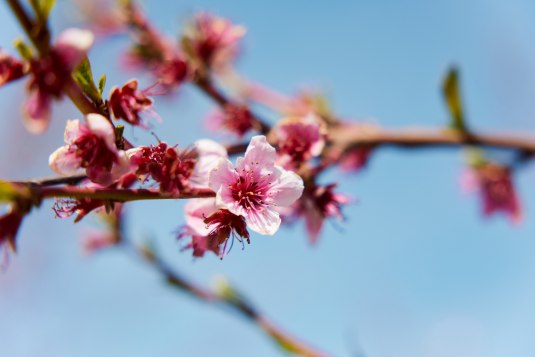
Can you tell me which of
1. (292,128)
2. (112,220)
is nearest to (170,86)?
(292,128)

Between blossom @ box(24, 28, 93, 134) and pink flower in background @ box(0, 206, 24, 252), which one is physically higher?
blossom @ box(24, 28, 93, 134)

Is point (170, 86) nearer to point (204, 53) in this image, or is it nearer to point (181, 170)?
point (204, 53)

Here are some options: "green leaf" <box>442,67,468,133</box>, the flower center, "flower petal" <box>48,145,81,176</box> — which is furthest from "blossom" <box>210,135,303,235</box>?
"green leaf" <box>442,67,468,133</box>

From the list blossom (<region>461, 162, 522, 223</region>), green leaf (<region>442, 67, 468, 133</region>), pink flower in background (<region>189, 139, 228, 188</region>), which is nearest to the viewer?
pink flower in background (<region>189, 139, 228, 188</region>)

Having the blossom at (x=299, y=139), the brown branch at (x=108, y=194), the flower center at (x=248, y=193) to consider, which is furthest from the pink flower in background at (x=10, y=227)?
the blossom at (x=299, y=139)

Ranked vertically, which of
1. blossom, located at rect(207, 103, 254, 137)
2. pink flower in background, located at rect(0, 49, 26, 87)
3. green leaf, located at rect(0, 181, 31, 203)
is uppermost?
blossom, located at rect(207, 103, 254, 137)

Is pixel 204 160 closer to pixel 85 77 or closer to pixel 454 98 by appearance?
pixel 85 77

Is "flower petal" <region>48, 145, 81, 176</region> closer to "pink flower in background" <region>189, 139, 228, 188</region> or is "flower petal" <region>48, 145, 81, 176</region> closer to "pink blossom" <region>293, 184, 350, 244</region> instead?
"pink flower in background" <region>189, 139, 228, 188</region>
